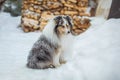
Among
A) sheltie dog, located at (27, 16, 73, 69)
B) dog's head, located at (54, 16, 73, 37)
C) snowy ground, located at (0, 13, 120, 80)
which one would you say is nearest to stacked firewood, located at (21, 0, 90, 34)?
snowy ground, located at (0, 13, 120, 80)

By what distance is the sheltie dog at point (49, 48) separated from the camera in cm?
639

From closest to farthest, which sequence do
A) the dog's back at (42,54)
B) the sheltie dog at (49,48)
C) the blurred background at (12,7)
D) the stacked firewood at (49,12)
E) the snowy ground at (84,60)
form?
the snowy ground at (84,60) < the sheltie dog at (49,48) < the dog's back at (42,54) < the stacked firewood at (49,12) < the blurred background at (12,7)

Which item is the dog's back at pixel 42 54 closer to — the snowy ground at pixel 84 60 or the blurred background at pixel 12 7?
the snowy ground at pixel 84 60

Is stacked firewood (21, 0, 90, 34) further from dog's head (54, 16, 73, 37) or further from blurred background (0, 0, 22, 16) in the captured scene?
dog's head (54, 16, 73, 37)

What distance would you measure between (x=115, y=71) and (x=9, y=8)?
32.3 ft

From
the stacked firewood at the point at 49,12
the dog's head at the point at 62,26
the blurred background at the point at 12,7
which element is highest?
the dog's head at the point at 62,26

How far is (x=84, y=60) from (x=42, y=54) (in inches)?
51.1

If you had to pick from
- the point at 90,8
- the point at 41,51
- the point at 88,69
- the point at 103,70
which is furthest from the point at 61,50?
the point at 90,8

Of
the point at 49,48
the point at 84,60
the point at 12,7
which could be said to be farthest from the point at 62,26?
the point at 12,7

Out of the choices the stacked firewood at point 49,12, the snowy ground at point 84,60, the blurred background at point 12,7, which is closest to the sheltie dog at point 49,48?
the snowy ground at point 84,60

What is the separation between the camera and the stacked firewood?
10.5 meters

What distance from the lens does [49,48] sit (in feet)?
21.4

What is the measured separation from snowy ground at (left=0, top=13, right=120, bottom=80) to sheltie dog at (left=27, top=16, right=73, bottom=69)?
18 cm

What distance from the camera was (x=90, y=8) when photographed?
11.9 meters
